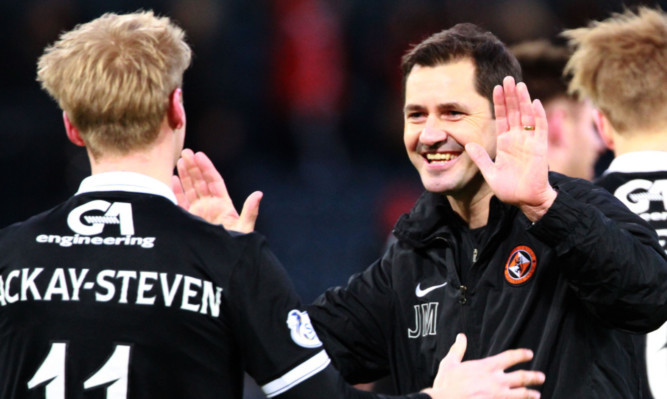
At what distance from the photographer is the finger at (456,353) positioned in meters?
3.22

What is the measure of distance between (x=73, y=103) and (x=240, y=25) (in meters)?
6.73

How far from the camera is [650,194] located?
14.2 ft

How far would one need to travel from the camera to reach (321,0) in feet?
31.5

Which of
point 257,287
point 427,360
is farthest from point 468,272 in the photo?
point 257,287

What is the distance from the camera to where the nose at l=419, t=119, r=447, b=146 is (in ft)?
12.1

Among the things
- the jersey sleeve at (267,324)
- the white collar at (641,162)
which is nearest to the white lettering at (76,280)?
the jersey sleeve at (267,324)

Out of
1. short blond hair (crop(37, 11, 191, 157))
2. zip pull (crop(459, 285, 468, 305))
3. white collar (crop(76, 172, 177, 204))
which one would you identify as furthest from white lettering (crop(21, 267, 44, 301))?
zip pull (crop(459, 285, 468, 305))

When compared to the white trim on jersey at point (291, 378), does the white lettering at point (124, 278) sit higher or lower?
higher

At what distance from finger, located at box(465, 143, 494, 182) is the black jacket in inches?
8.9

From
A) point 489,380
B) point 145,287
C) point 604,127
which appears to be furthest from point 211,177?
point 604,127

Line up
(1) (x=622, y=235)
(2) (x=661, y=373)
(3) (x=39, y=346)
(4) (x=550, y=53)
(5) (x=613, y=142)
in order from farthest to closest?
1. (4) (x=550, y=53)
2. (5) (x=613, y=142)
3. (2) (x=661, y=373)
4. (1) (x=622, y=235)
5. (3) (x=39, y=346)

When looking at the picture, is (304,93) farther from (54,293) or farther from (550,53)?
(54,293)

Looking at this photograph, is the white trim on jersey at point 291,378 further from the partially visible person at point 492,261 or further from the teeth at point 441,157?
the teeth at point 441,157

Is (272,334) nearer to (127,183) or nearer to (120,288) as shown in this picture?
(120,288)
